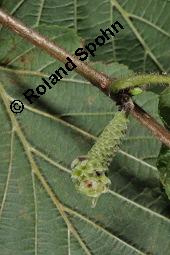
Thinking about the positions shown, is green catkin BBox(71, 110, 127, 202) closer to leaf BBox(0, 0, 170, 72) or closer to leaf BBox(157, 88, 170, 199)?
leaf BBox(157, 88, 170, 199)

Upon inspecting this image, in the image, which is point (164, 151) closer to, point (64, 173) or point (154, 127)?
point (154, 127)

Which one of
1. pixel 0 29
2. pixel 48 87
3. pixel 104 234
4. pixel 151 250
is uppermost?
pixel 0 29

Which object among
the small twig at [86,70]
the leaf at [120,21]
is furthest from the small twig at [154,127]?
the leaf at [120,21]

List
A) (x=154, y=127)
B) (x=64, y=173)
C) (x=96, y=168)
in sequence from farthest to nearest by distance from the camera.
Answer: (x=64, y=173) < (x=154, y=127) < (x=96, y=168)

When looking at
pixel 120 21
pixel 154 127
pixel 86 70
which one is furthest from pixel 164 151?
pixel 120 21

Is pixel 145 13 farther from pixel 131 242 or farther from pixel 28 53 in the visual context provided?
pixel 131 242

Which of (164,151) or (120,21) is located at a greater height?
(120,21)

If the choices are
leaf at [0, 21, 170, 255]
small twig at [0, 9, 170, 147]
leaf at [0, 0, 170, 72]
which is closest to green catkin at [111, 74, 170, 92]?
small twig at [0, 9, 170, 147]

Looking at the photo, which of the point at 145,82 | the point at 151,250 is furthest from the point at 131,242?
the point at 145,82
